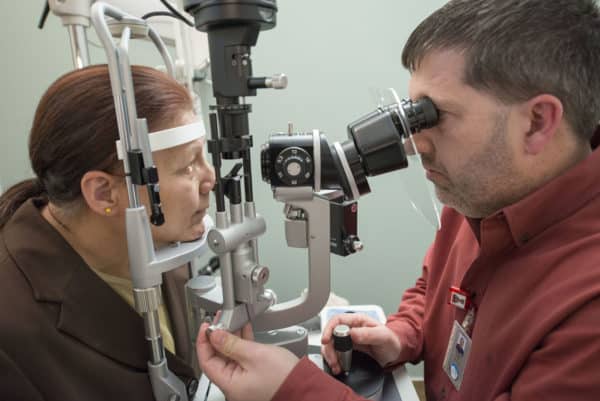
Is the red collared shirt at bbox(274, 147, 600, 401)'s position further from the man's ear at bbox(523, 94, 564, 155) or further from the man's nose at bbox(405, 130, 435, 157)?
the man's nose at bbox(405, 130, 435, 157)

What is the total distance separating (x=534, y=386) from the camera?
1.90 ft

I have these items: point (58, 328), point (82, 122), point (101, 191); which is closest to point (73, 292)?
point (58, 328)

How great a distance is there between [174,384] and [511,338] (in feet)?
2.08

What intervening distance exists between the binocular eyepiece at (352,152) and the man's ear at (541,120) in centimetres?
17

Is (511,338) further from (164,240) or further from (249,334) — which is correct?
(164,240)

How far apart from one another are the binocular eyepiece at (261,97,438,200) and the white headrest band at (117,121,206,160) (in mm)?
177

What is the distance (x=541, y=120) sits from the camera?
2.29ft

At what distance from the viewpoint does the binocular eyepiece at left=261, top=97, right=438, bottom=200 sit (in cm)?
69

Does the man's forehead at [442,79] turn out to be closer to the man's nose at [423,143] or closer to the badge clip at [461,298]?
the man's nose at [423,143]

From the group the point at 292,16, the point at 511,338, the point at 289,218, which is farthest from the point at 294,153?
the point at 292,16

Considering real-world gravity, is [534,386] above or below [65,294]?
below

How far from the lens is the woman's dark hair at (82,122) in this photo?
0.75 m

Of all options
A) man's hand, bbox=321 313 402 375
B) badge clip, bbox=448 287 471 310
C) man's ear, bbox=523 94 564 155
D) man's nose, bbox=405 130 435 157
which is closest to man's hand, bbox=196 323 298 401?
man's hand, bbox=321 313 402 375

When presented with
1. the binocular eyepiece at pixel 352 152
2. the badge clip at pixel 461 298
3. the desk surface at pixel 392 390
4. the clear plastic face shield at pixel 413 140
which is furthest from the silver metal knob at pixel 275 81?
the desk surface at pixel 392 390
